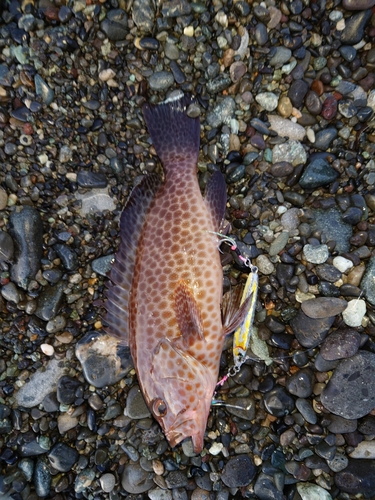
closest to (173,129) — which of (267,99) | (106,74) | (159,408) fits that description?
(106,74)

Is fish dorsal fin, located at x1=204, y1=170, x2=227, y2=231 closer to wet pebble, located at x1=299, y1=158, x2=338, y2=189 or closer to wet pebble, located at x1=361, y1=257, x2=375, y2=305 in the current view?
wet pebble, located at x1=299, y1=158, x2=338, y2=189

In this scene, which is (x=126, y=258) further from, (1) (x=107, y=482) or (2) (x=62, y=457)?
(1) (x=107, y=482)

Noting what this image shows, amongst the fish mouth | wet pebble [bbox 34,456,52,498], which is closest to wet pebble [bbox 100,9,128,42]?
the fish mouth

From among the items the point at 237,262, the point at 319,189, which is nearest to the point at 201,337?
the point at 237,262

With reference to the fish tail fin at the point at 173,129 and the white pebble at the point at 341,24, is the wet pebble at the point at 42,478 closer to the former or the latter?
the fish tail fin at the point at 173,129

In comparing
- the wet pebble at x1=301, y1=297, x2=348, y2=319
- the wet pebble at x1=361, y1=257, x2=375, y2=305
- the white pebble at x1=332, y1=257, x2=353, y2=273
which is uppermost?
the white pebble at x1=332, y1=257, x2=353, y2=273

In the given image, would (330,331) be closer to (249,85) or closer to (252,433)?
(252,433)
